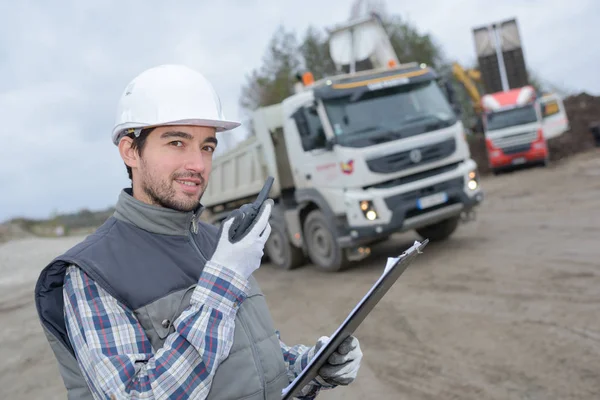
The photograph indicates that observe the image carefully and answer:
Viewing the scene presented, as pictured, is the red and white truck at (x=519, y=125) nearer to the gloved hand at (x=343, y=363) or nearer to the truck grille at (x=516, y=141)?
the truck grille at (x=516, y=141)

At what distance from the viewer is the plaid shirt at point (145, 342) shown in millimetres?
1295

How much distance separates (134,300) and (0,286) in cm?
1193

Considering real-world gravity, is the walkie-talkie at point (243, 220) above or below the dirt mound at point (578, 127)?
above

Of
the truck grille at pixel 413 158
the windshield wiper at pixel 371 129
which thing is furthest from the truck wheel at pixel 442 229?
the windshield wiper at pixel 371 129

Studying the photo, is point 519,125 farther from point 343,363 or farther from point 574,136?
point 343,363

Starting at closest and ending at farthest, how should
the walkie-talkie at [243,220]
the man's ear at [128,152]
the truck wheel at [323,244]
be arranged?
the walkie-talkie at [243,220], the man's ear at [128,152], the truck wheel at [323,244]

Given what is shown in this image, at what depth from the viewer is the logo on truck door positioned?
6922mm

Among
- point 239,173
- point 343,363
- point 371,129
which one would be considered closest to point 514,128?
point 239,173

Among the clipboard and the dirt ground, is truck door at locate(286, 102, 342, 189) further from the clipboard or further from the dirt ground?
the clipboard

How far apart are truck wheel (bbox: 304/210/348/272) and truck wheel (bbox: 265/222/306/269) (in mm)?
589

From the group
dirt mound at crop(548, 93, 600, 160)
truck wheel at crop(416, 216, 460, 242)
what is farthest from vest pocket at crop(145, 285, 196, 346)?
dirt mound at crop(548, 93, 600, 160)

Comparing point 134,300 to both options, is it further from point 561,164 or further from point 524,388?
point 561,164

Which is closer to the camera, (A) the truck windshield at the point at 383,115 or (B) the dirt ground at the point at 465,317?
(B) the dirt ground at the point at 465,317

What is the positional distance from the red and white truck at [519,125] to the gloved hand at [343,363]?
16.5 metres
